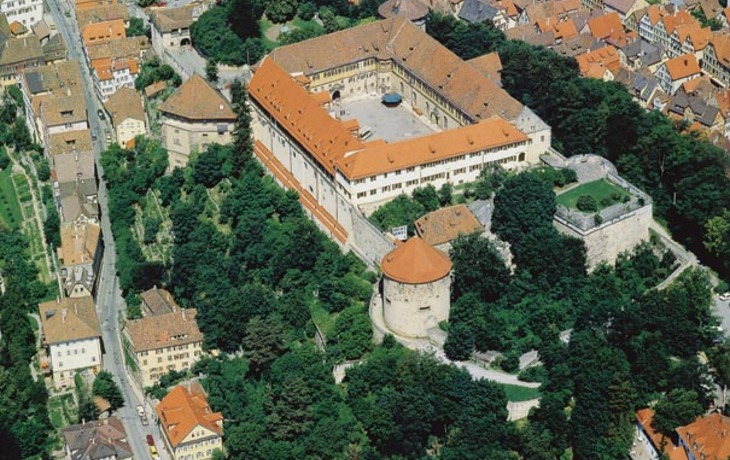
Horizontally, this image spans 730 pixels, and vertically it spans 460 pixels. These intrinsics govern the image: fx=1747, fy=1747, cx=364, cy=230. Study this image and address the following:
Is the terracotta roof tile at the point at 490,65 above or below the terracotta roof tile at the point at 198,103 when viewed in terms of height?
above

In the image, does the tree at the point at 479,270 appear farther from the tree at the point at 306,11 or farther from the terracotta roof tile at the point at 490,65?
the tree at the point at 306,11

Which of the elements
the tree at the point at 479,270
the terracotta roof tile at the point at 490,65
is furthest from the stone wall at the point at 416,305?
the terracotta roof tile at the point at 490,65

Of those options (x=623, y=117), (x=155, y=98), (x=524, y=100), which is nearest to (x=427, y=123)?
(x=524, y=100)

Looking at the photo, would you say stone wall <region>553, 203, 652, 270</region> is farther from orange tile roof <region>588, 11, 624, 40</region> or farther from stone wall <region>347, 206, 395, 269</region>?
orange tile roof <region>588, 11, 624, 40</region>

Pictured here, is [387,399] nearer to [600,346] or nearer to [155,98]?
[600,346]

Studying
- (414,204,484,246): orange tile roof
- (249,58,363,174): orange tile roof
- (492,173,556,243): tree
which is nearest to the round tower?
(414,204,484,246): orange tile roof

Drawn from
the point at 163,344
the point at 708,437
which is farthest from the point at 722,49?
the point at 163,344

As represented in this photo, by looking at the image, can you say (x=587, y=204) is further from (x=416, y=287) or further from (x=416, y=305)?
(x=416, y=305)
